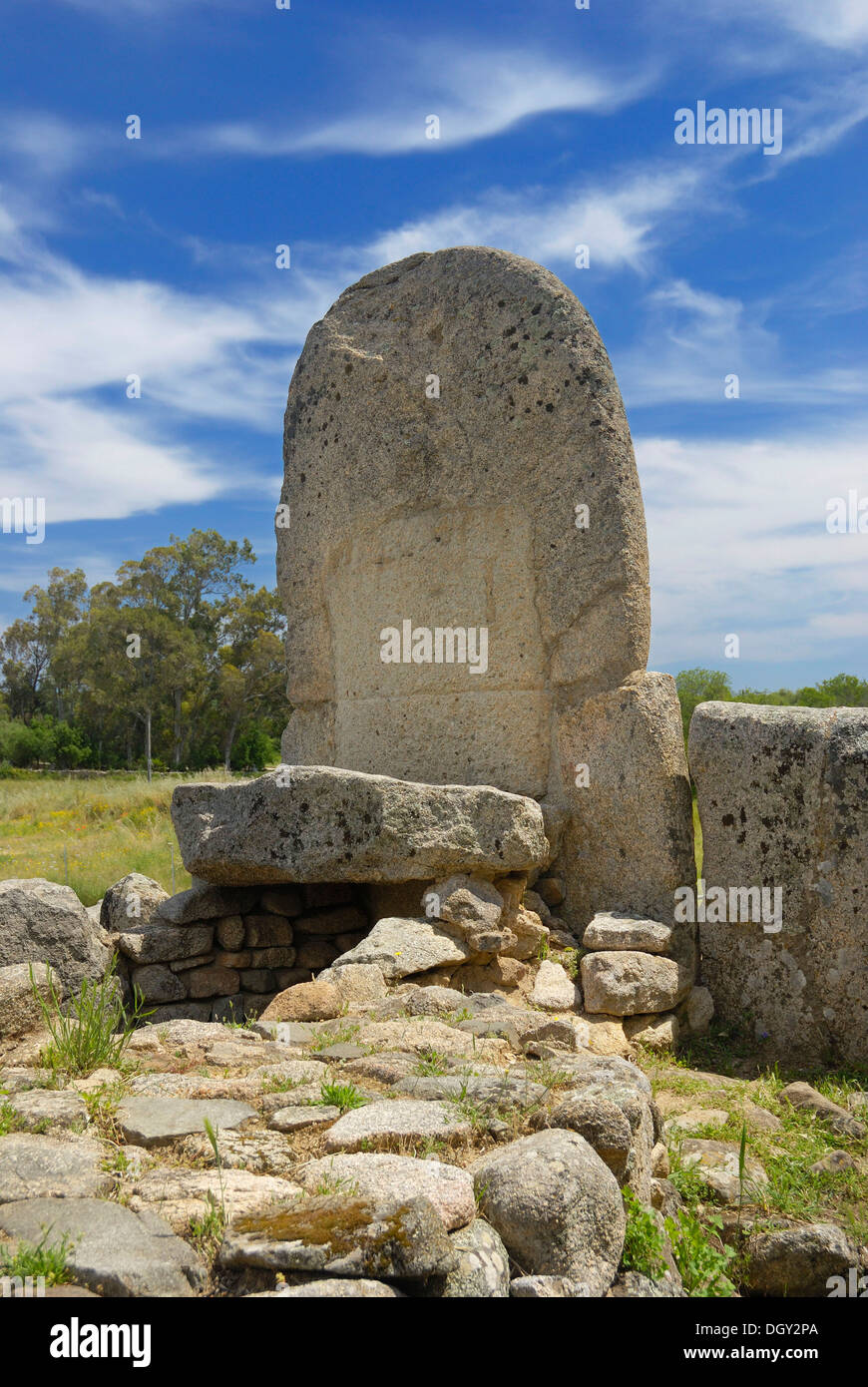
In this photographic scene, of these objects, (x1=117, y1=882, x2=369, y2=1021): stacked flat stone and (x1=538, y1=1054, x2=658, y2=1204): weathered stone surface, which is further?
(x1=117, y1=882, x2=369, y2=1021): stacked flat stone

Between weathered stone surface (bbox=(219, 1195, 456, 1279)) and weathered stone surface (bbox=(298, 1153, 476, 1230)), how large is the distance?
0.26 ft

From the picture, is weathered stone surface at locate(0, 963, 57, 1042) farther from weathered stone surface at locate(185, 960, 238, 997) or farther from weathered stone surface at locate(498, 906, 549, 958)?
weathered stone surface at locate(498, 906, 549, 958)

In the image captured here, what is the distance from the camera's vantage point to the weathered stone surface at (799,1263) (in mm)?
3406

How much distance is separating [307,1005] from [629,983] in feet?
6.25

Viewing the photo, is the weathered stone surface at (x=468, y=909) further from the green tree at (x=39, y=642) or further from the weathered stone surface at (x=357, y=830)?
the green tree at (x=39, y=642)

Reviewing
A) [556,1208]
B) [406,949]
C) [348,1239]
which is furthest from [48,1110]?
[406,949]

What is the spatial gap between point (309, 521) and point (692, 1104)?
4.83 m

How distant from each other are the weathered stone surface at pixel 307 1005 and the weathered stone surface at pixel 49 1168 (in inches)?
72.5

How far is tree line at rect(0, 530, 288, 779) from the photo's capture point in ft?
113

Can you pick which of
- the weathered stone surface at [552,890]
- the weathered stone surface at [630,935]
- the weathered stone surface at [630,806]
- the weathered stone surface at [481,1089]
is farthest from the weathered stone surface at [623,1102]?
the weathered stone surface at [552,890]

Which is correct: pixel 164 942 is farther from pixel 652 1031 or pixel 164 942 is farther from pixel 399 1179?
pixel 399 1179

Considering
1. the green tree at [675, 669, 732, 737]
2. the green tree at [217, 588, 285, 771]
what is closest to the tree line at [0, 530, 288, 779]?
the green tree at [217, 588, 285, 771]

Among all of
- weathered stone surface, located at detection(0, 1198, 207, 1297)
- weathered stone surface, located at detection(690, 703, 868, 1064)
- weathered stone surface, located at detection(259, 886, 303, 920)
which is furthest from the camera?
weathered stone surface, located at detection(259, 886, 303, 920)
